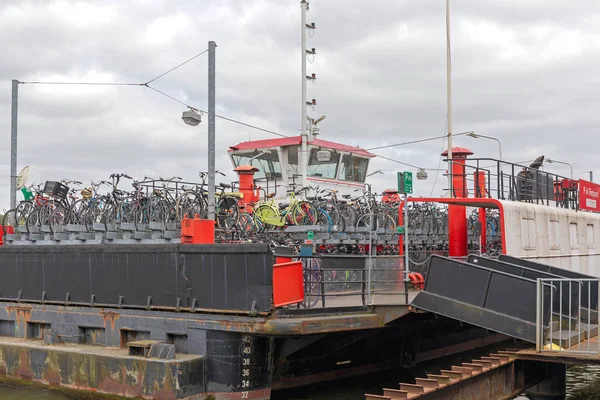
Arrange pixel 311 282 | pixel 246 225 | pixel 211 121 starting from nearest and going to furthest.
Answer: pixel 311 282, pixel 211 121, pixel 246 225

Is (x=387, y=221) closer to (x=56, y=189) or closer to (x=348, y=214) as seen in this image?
(x=348, y=214)

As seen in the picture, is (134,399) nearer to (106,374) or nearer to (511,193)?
(106,374)

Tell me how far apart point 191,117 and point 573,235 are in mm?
10373

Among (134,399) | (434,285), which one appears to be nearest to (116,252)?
(134,399)

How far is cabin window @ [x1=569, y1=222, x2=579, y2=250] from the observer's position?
17922 millimetres

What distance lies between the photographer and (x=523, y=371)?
1134 cm

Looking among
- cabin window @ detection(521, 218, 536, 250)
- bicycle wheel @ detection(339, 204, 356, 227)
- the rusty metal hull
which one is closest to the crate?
the rusty metal hull

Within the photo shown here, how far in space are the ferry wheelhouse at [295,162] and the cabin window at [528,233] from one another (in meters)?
8.80

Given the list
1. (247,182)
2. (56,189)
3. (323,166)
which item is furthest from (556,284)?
(323,166)

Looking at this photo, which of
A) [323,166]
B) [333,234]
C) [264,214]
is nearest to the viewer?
[333,234]

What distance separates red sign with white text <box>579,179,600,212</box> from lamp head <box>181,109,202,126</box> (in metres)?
11.3

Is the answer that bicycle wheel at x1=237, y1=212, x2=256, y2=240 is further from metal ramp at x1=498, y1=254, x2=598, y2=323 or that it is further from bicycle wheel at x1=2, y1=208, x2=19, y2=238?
metal ramp at x1=498, y1=254, x2=598, y2=323

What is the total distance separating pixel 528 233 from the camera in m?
15.3

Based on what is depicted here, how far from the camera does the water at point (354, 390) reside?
12.2 m
